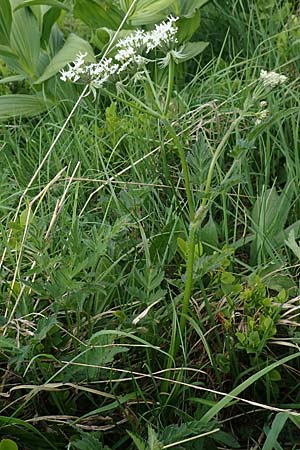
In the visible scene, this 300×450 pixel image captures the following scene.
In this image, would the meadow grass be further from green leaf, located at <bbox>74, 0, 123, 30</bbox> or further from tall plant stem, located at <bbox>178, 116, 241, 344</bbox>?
green leaf, located at <bbox>74, 0, 123, 30</bbox>

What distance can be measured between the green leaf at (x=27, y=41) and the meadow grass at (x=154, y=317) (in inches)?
24.9

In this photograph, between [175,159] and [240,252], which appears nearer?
[240,252]

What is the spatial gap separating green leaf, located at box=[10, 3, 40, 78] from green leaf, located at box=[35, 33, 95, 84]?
0.05 meters

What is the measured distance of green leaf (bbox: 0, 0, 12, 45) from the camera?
7.07 feet

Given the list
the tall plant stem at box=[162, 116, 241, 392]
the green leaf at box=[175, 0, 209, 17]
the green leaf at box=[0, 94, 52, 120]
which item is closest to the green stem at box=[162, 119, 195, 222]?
the tall plant stem at box=[162, 116, 241, 392]

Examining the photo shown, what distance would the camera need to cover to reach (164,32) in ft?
4.11

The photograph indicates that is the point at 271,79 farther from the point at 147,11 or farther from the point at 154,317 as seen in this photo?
the point at 147,11

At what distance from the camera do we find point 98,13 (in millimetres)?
2174

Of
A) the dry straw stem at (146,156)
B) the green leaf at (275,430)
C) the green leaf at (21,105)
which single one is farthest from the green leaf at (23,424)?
the green leaf at (21,105)

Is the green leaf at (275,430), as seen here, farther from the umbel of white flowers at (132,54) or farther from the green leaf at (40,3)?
the green leaf at (40,3)

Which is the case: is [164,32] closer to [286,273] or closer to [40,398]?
[286,273]

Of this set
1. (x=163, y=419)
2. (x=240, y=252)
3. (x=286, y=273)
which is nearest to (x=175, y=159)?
(x=240, y=252)

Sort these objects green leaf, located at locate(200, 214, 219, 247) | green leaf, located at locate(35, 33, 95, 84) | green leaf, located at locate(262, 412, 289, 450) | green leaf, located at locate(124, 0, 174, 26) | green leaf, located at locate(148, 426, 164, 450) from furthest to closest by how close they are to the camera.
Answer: green leaf, located at locate(35, 33, 95, 84)
green leaf, located at locate(124, 0, 174, 26)
green leaf, located at locate(200, 214, 219, 247)
green leaf, located at locate(262, 412, 289, 450)
green leaf, located at locate(148, 426, 164, 450)

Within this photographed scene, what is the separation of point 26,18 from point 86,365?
4.47 ft
